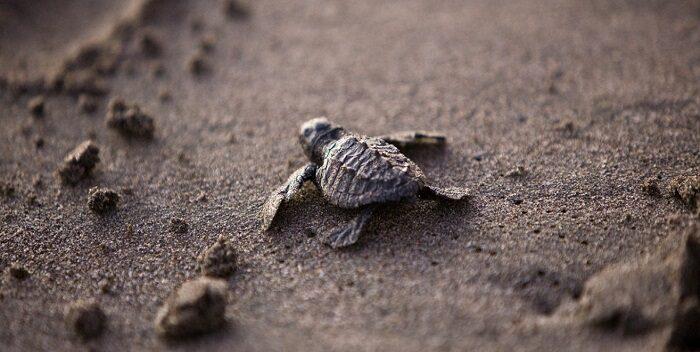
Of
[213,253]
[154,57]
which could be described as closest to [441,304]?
[213,253]

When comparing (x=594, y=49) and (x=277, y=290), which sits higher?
(x=594, y=49)

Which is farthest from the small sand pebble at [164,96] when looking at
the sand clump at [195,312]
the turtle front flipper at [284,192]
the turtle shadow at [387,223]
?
the sand clump at [195,312]

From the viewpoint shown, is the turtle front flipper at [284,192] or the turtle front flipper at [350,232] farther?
the turtle front flipper at [284,192]

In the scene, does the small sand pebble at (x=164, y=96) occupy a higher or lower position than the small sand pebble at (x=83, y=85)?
lower

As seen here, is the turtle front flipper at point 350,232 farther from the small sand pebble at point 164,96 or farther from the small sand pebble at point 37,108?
the small sand pebble at point 37,108

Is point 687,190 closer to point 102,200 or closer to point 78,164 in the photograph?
point 102,200

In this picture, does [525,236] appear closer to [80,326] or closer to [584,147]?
[584,147]
